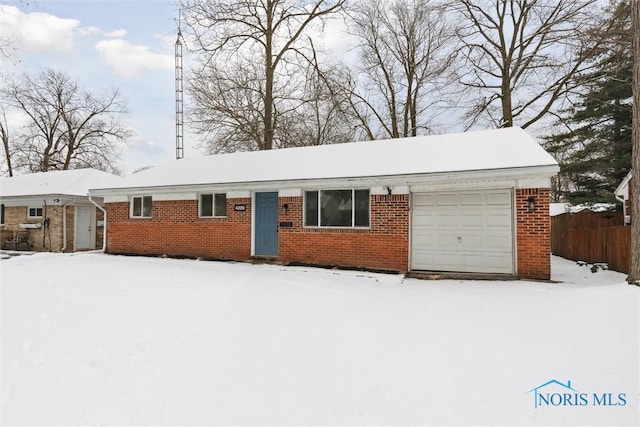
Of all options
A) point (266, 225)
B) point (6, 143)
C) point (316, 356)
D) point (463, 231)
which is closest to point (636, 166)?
point (463, 231)

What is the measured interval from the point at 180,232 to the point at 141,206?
221 cm

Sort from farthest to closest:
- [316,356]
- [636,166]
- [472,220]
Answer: [472,220] → [636,166] → [316,356]

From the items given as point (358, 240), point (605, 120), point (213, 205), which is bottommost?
point (358, 240)

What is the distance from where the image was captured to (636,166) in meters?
6.48

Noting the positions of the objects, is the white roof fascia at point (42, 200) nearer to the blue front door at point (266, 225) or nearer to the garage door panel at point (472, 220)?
the blue front door at point (266, 225)

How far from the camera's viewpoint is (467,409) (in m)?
2.91

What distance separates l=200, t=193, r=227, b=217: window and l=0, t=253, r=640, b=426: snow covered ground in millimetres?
4919

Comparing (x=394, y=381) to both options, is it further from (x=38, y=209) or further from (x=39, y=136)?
(x=39, y=136)

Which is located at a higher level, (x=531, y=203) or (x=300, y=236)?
(x=531, y=203)

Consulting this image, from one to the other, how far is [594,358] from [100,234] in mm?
18793

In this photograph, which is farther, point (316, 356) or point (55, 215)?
point (55, 215)

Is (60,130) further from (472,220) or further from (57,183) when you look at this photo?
(472,220)

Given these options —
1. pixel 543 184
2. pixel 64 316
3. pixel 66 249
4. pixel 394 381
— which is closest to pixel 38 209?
pixel 66 249

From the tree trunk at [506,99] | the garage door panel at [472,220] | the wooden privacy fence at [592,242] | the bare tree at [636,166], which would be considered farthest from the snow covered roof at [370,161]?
the tree trunk at [506,99]
